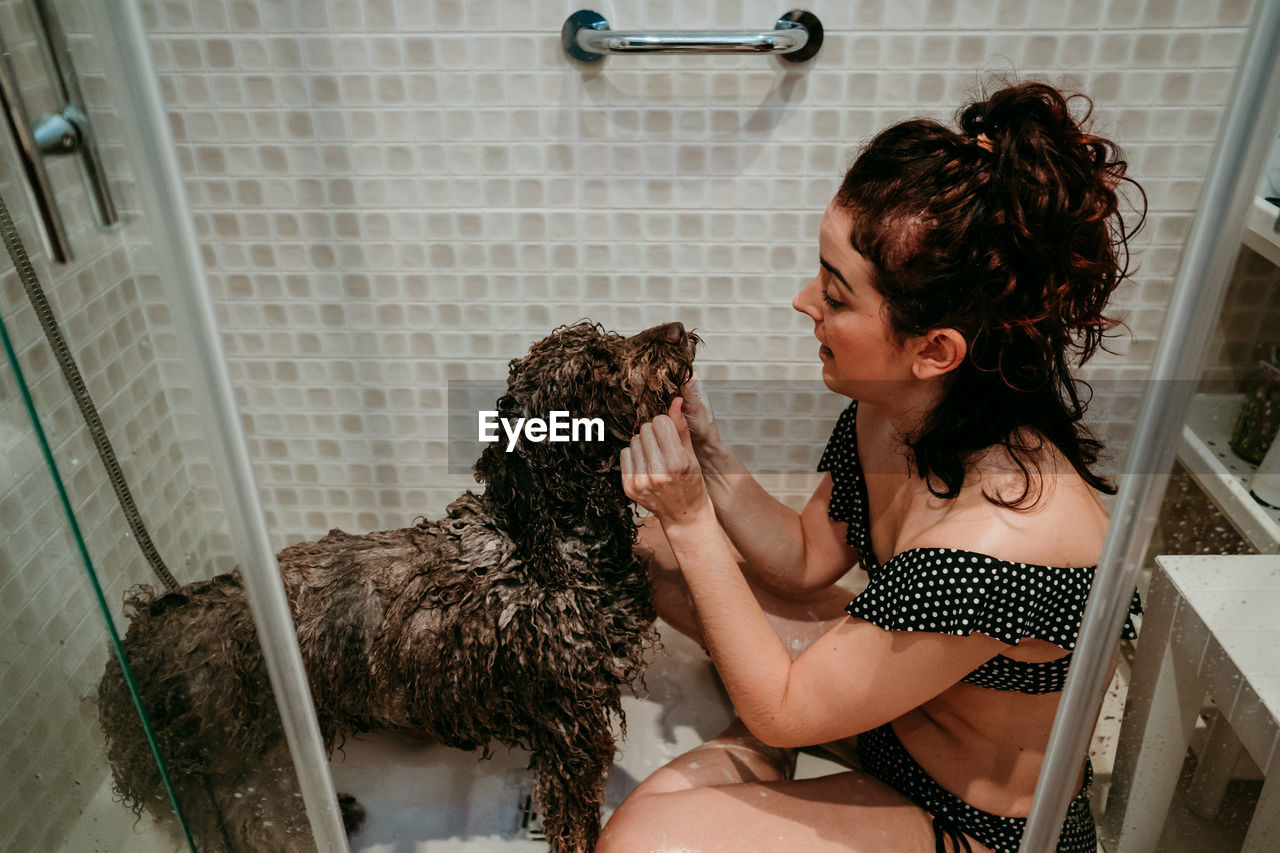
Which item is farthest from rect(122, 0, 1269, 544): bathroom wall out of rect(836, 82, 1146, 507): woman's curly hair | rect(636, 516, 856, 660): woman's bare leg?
rect(836, 82, 1146, 507): woman's curly hair

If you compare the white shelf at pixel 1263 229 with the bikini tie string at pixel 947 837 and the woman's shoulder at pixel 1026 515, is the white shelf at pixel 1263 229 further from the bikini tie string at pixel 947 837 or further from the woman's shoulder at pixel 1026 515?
the bikini tie string at pixel 947 837

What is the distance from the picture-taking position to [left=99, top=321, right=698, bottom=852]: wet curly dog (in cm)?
130

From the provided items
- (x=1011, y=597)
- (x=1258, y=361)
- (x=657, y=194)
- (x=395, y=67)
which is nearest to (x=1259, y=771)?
(x=1011, y=597)

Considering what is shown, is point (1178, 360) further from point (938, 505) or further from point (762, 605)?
point (762, 605)

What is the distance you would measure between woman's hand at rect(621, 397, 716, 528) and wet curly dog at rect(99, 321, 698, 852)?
0.05m

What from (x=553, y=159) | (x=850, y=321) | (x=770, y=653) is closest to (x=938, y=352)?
(x=850, y=321)

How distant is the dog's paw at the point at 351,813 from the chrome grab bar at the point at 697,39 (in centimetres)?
141

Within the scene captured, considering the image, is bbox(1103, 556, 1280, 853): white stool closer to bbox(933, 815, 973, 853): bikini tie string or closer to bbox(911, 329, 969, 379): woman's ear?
bbox(933, 815, 973, 853): bikini tie string

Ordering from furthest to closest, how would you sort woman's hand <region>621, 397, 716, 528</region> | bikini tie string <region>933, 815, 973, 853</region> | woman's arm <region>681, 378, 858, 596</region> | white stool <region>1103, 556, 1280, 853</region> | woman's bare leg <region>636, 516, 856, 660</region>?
woman's bare leg <region>636, 516, 856, 660</region>, woman's arm <region>681, 378, 858, 596</region>, bikini tie string <region>933, 815, 973, 853</region>, woman's hand <region>621, 397, 716, 528</region>, white stool <region>1103, 556, 1280, 853</region>

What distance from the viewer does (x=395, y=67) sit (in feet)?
5.80

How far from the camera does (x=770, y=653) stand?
127 cm

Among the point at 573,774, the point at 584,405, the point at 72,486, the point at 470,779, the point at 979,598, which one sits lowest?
the point at 470,779

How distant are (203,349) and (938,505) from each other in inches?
36.2

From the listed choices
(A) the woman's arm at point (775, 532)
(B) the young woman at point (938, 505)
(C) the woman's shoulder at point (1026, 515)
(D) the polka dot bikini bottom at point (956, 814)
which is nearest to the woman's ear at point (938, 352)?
(B) the young woman at point (938, 505)
